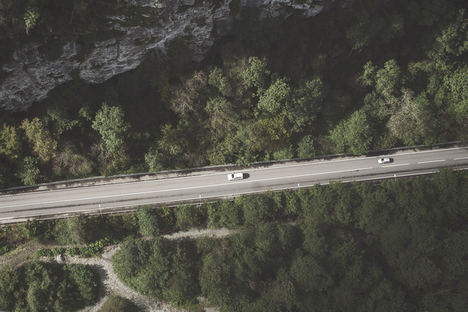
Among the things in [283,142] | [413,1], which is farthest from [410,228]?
[413,1]

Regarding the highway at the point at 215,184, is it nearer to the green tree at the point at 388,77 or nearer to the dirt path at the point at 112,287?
the dirt path at the point at 112,287

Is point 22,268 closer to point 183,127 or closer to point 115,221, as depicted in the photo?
point 115,221

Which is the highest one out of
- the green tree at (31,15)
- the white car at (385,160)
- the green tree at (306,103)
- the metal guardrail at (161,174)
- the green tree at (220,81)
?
the green tree at (31,15)

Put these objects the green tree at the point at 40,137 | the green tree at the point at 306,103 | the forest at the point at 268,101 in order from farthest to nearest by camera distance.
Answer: the green tree at the point at 306,103
the forest at the point at 268,101
the green tree at the point at 40,137

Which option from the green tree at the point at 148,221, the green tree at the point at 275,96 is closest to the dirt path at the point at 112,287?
the green tree at the point at 148,221

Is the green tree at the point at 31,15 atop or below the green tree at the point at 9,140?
atop

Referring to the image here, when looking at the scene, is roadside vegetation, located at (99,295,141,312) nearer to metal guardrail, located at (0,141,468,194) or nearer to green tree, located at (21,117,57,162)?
metal guardrail, located at (0,141,468,194)

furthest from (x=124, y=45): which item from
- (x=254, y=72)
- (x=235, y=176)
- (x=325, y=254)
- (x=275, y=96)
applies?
(x=325, y=254)

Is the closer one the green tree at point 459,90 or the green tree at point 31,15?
the green tree at point 31,15
